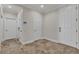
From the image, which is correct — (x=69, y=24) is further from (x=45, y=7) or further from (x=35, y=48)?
(x=35, y=48)

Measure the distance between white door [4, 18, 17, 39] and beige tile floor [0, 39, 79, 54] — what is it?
85 mm

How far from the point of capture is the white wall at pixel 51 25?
1.67 metres

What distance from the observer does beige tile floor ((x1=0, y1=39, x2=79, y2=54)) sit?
1.64 meters

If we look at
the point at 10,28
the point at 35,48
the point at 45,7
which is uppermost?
the point at 45,7

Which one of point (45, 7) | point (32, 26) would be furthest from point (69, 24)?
point (32, 26)

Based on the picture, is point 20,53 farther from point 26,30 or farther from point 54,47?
point 54,47

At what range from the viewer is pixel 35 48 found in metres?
1.66

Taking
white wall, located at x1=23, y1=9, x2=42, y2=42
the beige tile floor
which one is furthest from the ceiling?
the beige tile floor

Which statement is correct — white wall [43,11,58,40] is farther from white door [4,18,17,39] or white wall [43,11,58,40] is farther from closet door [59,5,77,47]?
white door [4,18,17,39]

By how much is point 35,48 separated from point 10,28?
54cm

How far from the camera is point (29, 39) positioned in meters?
1.68

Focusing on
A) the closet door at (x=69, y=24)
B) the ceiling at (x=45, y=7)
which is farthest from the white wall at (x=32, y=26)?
the closet door at (x=69, y=24)

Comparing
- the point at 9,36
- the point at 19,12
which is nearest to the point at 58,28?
the point at 19,12
